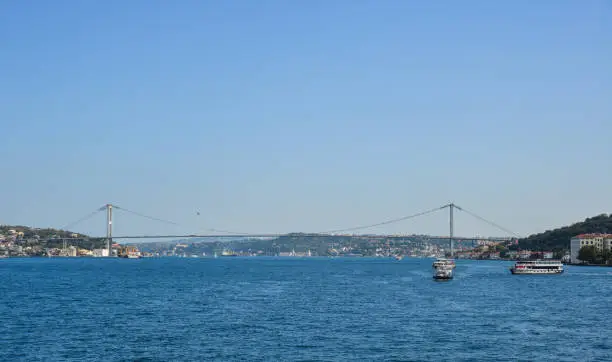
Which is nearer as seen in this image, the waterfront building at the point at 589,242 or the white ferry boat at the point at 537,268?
the white ferry boat at the point at 537,268

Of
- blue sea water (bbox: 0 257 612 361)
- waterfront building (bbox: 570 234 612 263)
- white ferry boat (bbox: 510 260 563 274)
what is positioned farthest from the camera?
waterfront building (bbox: 570 234 612 263)

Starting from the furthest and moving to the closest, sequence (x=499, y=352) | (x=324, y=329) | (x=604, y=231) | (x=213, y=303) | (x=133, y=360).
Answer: (x=604, y=231), (x=213, y=303), (x=324, y=329), (x=499, y=352), (x=133, y=360)

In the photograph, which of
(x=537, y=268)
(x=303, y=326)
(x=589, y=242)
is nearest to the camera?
(x=303, y=326)

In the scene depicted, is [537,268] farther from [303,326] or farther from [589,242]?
[303,326]

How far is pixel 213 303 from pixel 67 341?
1841 centimetres

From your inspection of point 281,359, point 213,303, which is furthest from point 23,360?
point 213,303

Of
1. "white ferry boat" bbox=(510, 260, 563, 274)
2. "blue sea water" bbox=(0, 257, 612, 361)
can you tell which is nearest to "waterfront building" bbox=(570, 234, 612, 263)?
"white ferry boat" bbox=(510, 260, 563, 274)

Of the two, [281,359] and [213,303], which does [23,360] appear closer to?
[281,359]

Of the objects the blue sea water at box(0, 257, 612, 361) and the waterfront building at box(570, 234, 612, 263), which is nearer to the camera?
the blue sea water at box(0, 257, 612, 361)

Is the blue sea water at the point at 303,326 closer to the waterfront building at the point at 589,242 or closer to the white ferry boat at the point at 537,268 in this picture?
the white ferry boat at the point at 537,268

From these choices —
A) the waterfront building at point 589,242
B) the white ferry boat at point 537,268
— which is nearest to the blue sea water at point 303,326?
the white ferry boat at point 537,268

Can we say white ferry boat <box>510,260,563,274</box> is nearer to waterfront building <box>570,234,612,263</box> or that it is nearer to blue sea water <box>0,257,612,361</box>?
blue sea water <box>0,257,612,361</box>

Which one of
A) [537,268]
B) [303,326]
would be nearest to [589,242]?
[537,268]

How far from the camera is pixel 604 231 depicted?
198125 millimetres
